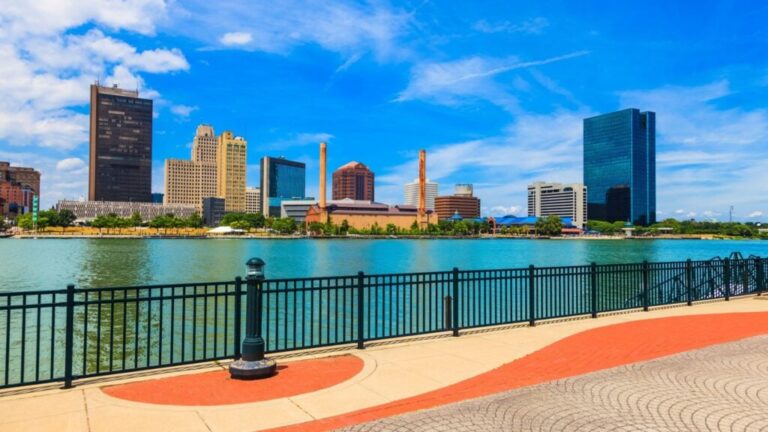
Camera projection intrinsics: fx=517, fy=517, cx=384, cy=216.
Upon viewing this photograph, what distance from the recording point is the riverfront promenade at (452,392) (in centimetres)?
582

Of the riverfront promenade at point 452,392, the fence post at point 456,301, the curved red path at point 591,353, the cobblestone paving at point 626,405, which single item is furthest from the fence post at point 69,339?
the fence post at point 456,301

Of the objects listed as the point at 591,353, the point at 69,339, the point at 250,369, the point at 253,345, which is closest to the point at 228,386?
the point at 250,369

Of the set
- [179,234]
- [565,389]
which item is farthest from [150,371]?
[179,234]

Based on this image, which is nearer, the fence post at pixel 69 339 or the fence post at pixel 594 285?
the fence post at pixel 69 339

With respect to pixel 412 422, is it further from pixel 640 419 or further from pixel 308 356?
pixel 308 356

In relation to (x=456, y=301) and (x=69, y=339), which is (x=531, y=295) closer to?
(x=456, y=301)

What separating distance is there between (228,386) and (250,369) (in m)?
0.41

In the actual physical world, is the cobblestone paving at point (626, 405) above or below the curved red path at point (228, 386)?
above

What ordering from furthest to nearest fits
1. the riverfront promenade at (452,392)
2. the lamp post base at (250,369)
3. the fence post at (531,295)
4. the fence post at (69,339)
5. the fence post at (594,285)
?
the fence post at (594,285), the fence post at (531,295), the lamp post base at (250,369), the fence post at (69,339), the riverfront promenade at (452,392)

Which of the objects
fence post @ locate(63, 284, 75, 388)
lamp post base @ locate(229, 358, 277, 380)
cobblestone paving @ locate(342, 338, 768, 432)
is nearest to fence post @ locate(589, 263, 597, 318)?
cobblestone paving @ locate(342, 338, 768, 432)

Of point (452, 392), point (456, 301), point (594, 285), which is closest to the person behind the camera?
point (452, 392)

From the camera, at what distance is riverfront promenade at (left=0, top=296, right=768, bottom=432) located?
19.1ft

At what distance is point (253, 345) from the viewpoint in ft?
25.6

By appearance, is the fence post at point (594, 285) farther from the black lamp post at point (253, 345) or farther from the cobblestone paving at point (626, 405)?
the black lamp post at point (253, 345)
